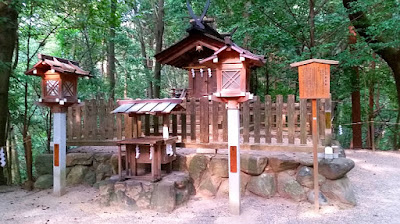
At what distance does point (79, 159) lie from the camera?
23.6ft

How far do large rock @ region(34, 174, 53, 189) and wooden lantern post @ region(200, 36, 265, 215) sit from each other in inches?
210

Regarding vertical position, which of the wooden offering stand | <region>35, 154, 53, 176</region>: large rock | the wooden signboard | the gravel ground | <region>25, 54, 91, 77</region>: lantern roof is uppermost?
<region>25, 54, 91, 77</region>: lantern roof

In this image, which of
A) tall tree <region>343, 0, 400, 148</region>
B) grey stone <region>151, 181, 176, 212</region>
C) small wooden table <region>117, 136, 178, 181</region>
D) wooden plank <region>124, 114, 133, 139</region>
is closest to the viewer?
grey stone <region>151, 181, 176, 212</region>

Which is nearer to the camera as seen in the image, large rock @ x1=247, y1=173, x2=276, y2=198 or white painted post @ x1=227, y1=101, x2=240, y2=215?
white painted post @ x1=227, y1=101, x2=240, y2=215

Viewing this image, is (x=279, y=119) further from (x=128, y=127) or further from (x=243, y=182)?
(x=128, y=127)

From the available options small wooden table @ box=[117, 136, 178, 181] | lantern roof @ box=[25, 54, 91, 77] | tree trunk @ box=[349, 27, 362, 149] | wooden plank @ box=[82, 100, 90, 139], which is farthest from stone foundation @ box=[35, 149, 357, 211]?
tree trunk @ box=[349, 27, 362, 149]

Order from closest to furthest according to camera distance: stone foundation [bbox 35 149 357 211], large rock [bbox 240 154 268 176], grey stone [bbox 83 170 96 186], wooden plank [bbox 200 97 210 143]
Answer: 1. stone foundation [bbox 35 149 357 211]
2. large rock [bbox 240 154 268 176]
3. wooden plank [bbox 200 97 210 143]
4. grey stone [bbox 83 170 96 186]

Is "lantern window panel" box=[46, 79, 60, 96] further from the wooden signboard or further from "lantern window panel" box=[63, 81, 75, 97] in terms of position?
the wooden signboard

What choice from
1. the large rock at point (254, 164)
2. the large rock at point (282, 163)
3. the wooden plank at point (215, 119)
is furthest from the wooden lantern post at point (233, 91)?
the large rock at point (282, 163)

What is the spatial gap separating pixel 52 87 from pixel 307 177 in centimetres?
637

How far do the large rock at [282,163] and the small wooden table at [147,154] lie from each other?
2.44m

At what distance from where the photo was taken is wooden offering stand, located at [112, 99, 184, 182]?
5488mm

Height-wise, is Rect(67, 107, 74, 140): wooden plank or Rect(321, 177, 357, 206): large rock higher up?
Rect(67, 107, 74, 140): wooden plank

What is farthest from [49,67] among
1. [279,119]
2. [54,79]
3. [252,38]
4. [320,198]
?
[252,38]
